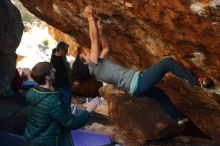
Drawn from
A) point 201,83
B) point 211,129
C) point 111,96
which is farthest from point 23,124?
point 211,129

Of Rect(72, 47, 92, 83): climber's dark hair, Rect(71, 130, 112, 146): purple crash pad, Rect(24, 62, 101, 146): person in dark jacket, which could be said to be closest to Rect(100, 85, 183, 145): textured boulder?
Rect(71, 130, 112, 146): purple crash pad

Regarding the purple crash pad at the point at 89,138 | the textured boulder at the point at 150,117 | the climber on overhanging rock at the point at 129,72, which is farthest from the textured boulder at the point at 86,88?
the climber on overhanging rock at the point at 129,72

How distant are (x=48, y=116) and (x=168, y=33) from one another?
2.65 m

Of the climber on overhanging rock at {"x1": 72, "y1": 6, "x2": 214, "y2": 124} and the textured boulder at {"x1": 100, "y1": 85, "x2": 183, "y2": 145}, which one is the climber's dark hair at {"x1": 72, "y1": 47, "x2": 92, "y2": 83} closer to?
the textured boulder at {"x1": 100, "y1": 85, "x2": 183, "y2": 145}

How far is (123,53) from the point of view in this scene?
8.64 m

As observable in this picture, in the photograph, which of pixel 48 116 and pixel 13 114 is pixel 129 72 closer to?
pixel 48 116

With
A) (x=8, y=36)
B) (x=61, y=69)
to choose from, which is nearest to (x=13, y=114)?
(x=61, y=69)

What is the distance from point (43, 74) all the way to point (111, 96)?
14.1 feet

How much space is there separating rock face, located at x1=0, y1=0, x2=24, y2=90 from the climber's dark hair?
160 cm

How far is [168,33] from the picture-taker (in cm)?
652

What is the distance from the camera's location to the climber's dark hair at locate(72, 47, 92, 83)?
34.5ft

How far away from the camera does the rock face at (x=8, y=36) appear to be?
9828 millimetres

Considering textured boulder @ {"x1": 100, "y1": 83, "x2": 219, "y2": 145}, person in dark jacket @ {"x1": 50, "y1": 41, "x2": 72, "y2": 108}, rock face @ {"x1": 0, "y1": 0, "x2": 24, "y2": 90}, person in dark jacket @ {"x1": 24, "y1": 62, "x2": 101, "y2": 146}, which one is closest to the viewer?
person in dark jacket @ {"x1": 24, "y1": 62, "x2": 101, "y2": 146}

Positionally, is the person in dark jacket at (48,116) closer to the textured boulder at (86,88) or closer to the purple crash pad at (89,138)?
the purple crash pad at (89,138)
